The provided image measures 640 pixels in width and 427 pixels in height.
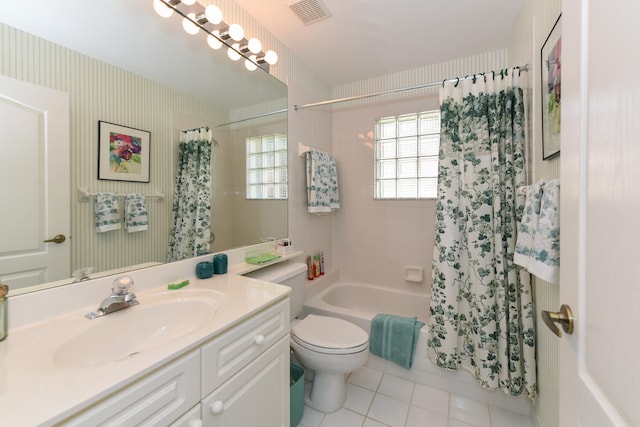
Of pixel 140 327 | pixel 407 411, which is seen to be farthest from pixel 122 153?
pixel 407 411

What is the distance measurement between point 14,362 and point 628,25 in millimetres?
1402

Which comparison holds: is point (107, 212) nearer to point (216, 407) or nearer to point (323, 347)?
point (216, 407)

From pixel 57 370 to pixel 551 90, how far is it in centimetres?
187

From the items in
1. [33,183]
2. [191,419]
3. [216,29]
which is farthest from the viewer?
[216,29]

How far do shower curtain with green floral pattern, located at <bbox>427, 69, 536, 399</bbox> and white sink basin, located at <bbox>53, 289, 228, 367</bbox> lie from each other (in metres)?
1.34

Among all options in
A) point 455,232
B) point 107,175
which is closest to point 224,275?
point 107,175

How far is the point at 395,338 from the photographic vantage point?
1737mm

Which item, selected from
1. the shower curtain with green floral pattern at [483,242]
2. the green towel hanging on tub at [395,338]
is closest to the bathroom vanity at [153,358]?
the green towel hanging on tub at [395,338]

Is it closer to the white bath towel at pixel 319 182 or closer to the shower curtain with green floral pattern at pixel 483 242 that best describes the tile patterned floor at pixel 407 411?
the shower curtain with green floral pattern at pixel 483 242

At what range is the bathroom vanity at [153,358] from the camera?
0.53 metres

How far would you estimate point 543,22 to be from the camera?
121cm

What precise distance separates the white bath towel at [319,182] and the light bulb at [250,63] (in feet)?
2.50

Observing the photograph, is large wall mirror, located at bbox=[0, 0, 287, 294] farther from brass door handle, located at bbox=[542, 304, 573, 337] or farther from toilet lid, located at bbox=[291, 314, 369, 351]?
brass door handle, located at bbox=[542, 304, 573, 337]

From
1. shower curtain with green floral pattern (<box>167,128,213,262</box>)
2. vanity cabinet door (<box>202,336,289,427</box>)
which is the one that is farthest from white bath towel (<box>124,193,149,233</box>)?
vanity cabinet door (<box>202,336,289,427</box>)
